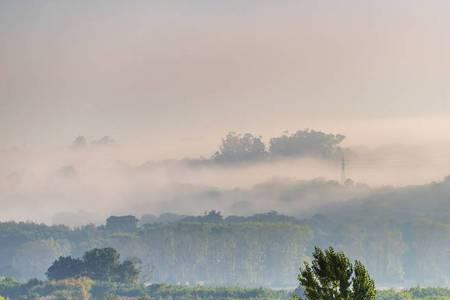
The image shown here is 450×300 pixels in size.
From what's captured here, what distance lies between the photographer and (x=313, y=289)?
316ft

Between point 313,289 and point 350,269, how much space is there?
2.88 meters

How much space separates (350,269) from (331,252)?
1754 mm

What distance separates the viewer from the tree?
312 feet

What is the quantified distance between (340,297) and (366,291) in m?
1.76

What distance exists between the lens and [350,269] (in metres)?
96.9

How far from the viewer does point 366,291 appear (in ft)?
312

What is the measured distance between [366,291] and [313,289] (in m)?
3.54

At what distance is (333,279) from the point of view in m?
96.4

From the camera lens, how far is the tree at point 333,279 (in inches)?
3745

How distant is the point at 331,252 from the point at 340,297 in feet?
A: 10.7

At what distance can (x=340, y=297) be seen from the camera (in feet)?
312

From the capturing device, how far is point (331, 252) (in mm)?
96562

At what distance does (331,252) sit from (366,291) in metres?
3.56
